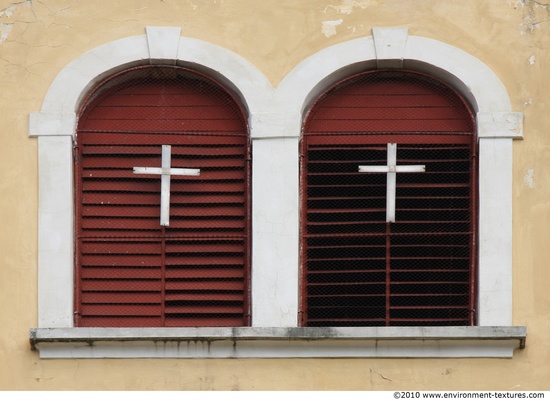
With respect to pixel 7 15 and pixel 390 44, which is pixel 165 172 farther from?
pixel 390 44

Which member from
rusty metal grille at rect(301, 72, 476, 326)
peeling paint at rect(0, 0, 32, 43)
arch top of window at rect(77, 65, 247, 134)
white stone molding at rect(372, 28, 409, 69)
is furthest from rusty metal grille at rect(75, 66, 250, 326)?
white stone molding at rect(372, 28, 409, 69)

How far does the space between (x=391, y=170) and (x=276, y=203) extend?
96cm

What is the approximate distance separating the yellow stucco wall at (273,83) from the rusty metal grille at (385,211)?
0.44 metres

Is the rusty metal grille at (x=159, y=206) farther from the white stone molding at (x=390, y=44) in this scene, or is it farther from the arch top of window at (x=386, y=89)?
the white stone molding at (x=390, y=44)

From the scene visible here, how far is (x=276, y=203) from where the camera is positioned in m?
16.2

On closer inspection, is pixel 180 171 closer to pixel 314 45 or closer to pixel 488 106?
pixel 314 45

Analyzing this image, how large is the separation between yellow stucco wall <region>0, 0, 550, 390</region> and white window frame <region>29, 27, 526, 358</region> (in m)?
0.08

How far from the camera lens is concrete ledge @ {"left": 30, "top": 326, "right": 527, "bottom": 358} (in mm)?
15781

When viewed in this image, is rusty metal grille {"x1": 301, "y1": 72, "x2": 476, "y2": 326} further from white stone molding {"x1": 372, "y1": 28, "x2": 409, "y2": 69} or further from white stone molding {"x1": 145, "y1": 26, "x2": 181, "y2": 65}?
white stone molding {"x1": 145, "y1": 26, "x2": 181, "y2": 65}

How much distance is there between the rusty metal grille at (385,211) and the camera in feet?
53.4

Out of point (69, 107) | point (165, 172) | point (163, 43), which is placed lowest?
point (165, 172)

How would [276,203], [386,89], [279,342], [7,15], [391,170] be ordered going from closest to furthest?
1. [279,342]
2. [276,203]
3. [391,170]
4. [7,15]
5. [386,89]

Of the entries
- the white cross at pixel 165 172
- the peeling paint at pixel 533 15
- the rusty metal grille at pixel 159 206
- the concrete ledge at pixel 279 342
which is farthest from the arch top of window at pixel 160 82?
the peeling paint at pixel 533 15

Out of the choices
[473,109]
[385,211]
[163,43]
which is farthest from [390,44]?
[163,43]
